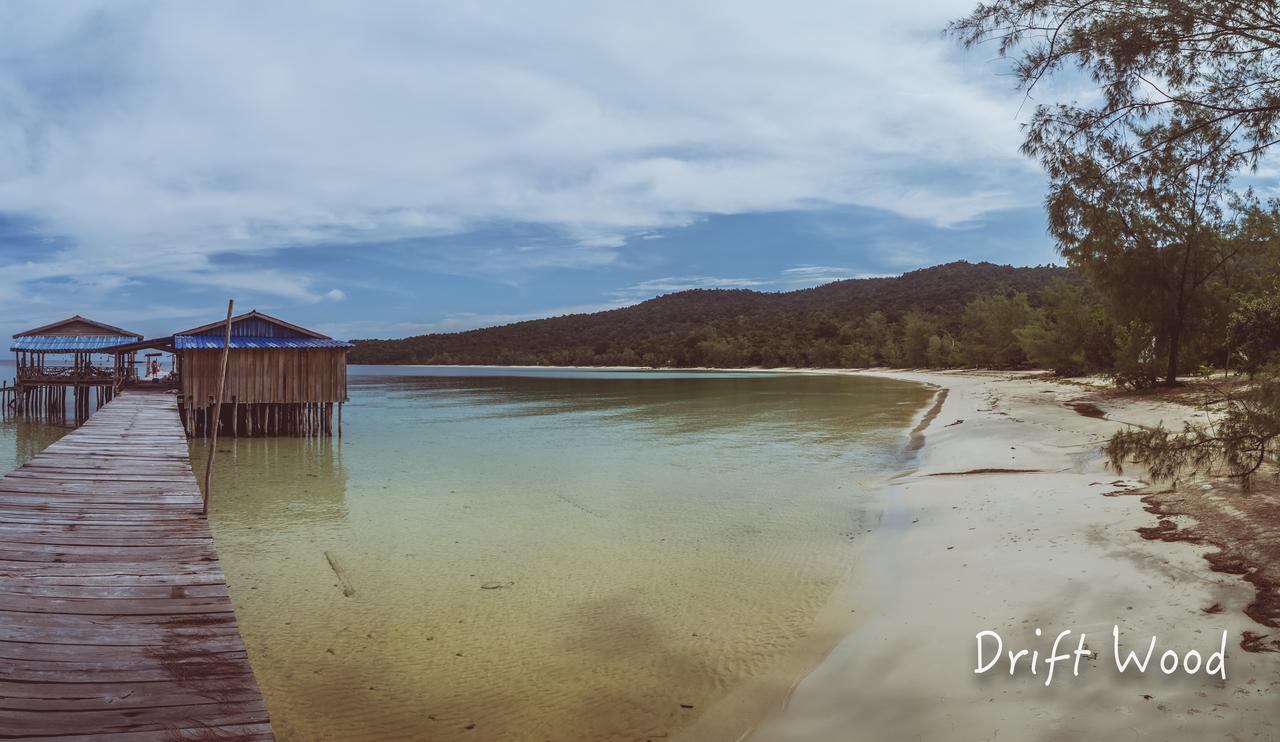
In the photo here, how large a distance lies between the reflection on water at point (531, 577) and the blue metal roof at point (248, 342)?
6776mm

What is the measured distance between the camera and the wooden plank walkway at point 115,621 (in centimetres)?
318

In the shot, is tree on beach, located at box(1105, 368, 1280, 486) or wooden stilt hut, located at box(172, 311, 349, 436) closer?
tree on beach, located at box(1105, 368, 1280, 486)

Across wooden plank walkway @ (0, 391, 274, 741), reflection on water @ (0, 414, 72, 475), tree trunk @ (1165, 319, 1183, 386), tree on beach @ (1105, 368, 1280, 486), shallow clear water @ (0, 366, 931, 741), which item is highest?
tree trunk @ (1165, 319, 1183, 386)

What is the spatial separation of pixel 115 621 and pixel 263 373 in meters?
23.7

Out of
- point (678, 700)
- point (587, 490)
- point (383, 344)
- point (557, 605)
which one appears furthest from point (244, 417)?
point (383, 344)

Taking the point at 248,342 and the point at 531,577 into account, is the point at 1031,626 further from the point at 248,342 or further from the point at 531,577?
the point at 248,342

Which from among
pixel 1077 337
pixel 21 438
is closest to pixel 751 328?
pixel 1077 337

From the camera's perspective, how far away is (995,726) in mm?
3949

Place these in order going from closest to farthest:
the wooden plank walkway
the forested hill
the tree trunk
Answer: the wooden plank walkway, the tree trunk, the forested hill

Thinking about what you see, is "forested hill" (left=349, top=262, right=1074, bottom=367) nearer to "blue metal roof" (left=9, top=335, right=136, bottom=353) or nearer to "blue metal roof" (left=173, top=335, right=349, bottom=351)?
"blue metal roof" (left=173, top=335, right=349, bottom=351)

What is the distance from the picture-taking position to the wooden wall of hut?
24469mm

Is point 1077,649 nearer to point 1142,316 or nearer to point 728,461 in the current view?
point 728,461

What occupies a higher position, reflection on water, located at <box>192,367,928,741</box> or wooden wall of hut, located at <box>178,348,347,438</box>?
wooden wall of hut, located at <box>178,348,347,438</box>

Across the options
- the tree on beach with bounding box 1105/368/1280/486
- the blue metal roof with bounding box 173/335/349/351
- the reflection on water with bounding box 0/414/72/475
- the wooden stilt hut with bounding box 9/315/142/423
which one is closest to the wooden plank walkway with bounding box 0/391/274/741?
the tree on beach with bounding box 1105/368/1280/486
